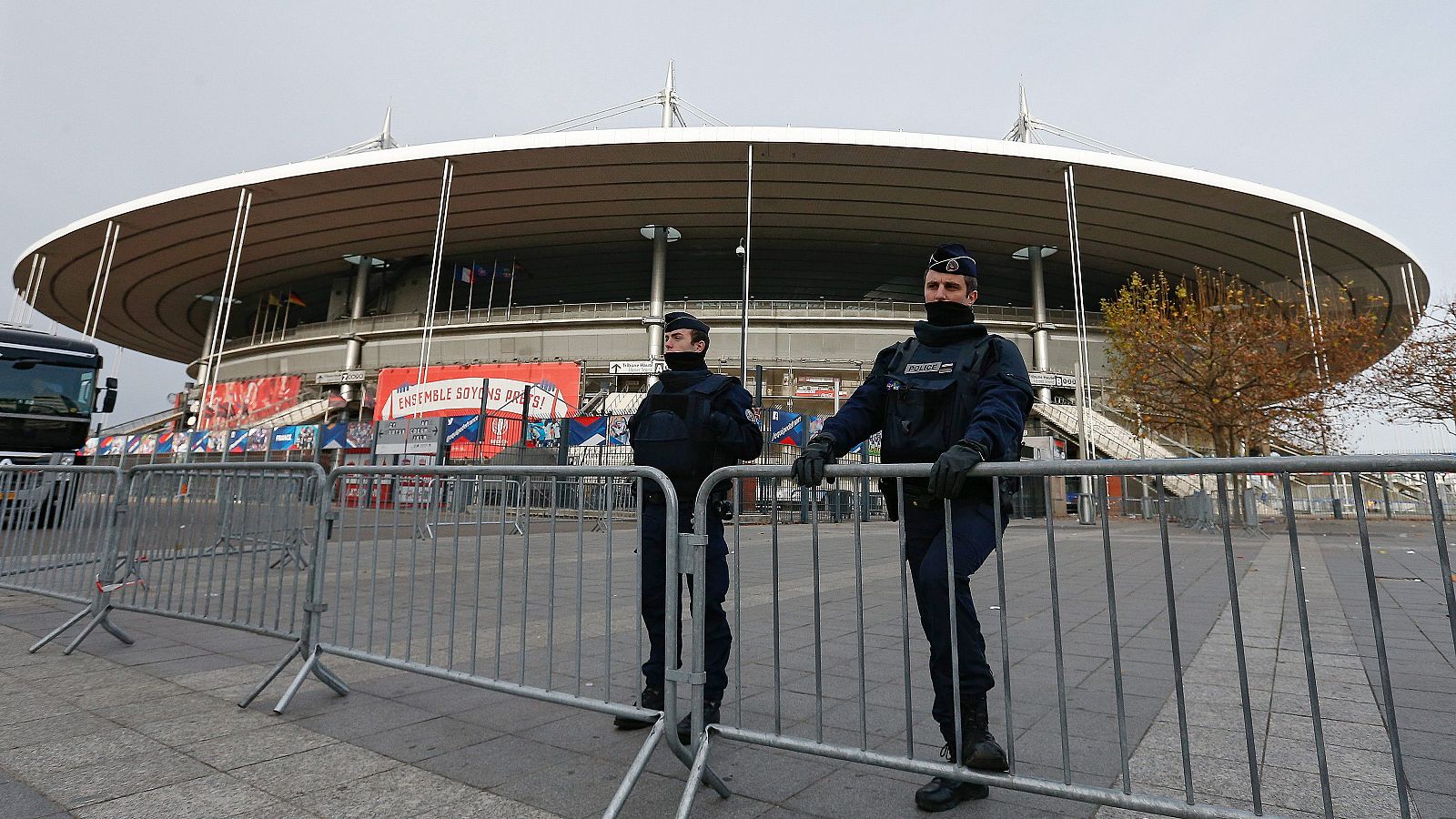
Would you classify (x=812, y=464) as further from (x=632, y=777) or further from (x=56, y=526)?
(x=56, y=526)

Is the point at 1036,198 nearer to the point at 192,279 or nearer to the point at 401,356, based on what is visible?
the point at 401,356

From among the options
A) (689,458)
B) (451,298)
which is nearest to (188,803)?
(689,458)

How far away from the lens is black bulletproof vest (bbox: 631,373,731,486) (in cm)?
324

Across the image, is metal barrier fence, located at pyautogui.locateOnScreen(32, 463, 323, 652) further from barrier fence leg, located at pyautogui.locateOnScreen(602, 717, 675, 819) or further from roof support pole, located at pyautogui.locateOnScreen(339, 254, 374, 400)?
roof support pole, located at pyautogui.locateOnScreen(339, 254, 374, 400)

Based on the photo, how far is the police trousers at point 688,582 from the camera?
2.97 m

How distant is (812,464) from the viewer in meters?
2.64

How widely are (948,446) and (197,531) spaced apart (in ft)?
15.2

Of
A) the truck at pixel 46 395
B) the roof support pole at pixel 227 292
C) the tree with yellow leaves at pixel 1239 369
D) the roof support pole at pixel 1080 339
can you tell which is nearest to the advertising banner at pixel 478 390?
the roof support pole at pixel 227 292

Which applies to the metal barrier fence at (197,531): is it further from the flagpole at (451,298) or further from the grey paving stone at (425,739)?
the flagpole at (451,298)

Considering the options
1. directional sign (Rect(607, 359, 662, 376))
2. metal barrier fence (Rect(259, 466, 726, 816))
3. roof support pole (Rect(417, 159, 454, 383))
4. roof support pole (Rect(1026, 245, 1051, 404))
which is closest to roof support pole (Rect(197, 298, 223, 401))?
roof support pole (Rect(417, 159, 454, 383))

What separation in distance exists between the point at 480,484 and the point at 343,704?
1.22m

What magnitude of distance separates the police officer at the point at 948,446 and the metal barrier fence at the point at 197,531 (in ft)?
11.0

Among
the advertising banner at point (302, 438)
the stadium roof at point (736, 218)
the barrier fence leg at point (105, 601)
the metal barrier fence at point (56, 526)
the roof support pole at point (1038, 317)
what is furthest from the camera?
the roof support pole at point (1038, 317)

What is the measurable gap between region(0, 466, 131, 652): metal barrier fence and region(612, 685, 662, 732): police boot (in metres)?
4.19
